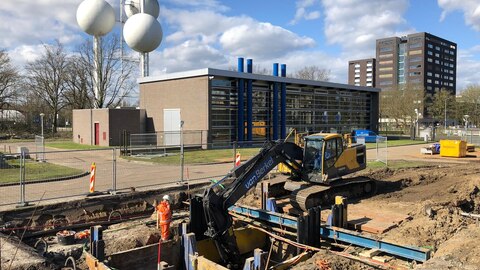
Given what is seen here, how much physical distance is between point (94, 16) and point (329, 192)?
39.1 metres

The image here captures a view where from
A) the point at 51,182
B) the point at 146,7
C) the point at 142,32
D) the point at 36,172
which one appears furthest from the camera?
the point at 146,7

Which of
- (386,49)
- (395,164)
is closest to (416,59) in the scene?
(386,49)

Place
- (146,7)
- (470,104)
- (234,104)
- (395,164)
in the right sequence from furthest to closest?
(470,104), (146,7), (234,104), (395,164)

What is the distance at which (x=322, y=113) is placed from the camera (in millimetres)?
47250

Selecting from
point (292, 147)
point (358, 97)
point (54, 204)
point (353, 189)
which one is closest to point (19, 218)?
point (54, 204)

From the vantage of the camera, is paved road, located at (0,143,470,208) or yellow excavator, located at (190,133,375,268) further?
paved road, located at (0,143,470,208)

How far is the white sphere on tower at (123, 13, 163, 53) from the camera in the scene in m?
42.1

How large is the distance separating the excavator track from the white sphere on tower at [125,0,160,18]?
128 ft

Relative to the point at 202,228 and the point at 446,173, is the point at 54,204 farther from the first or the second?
the point at 446,173

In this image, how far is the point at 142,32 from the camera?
4194 cm

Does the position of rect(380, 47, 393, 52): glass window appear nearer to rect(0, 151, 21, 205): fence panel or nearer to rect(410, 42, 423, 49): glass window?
rect(410, 42, 423, 49): glass window

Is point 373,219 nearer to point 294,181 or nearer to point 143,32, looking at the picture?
point 294,181

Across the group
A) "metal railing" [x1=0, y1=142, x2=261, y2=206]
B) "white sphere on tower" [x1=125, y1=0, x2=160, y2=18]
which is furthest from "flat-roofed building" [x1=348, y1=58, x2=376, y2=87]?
"metal railing" [x1=0, y1=142, x2=261, y2=206]

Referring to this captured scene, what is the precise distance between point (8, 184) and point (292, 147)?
10.7 m
